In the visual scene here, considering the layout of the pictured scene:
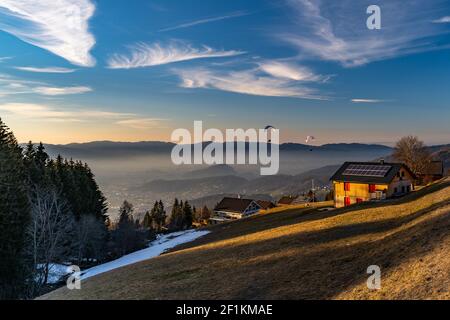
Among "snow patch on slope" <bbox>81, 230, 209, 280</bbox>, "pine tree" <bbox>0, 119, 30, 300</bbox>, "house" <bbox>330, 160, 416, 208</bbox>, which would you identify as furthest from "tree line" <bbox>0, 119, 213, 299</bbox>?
"house" <bbox>330, 160, 416, 208</bbox>

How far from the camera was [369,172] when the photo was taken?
5569 centimetres

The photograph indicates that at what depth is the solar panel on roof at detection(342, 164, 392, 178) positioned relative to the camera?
179 feet

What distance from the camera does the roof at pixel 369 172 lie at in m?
53.1

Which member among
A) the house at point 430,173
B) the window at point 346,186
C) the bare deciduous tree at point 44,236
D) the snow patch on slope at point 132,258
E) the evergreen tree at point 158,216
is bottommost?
the evergreen tree at point 158,216

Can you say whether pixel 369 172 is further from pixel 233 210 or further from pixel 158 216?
pixel 158 216

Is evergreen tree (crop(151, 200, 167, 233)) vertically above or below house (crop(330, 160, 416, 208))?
below

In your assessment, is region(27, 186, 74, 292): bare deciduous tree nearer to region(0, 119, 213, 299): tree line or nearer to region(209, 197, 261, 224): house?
→ region(0, 119, 213, 299): tree line

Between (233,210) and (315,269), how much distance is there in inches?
3729

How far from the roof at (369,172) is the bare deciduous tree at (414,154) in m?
21.8

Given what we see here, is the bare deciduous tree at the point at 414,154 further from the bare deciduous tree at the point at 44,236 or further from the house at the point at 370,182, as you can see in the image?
the bare deciduous tree at the point at 44,236

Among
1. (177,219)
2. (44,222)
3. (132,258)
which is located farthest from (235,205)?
(44,222)

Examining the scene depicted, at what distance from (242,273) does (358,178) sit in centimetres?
4261

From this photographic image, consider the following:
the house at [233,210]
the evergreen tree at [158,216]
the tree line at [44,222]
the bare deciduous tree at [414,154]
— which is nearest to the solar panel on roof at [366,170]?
the bare deciduous tree at [414,154]
